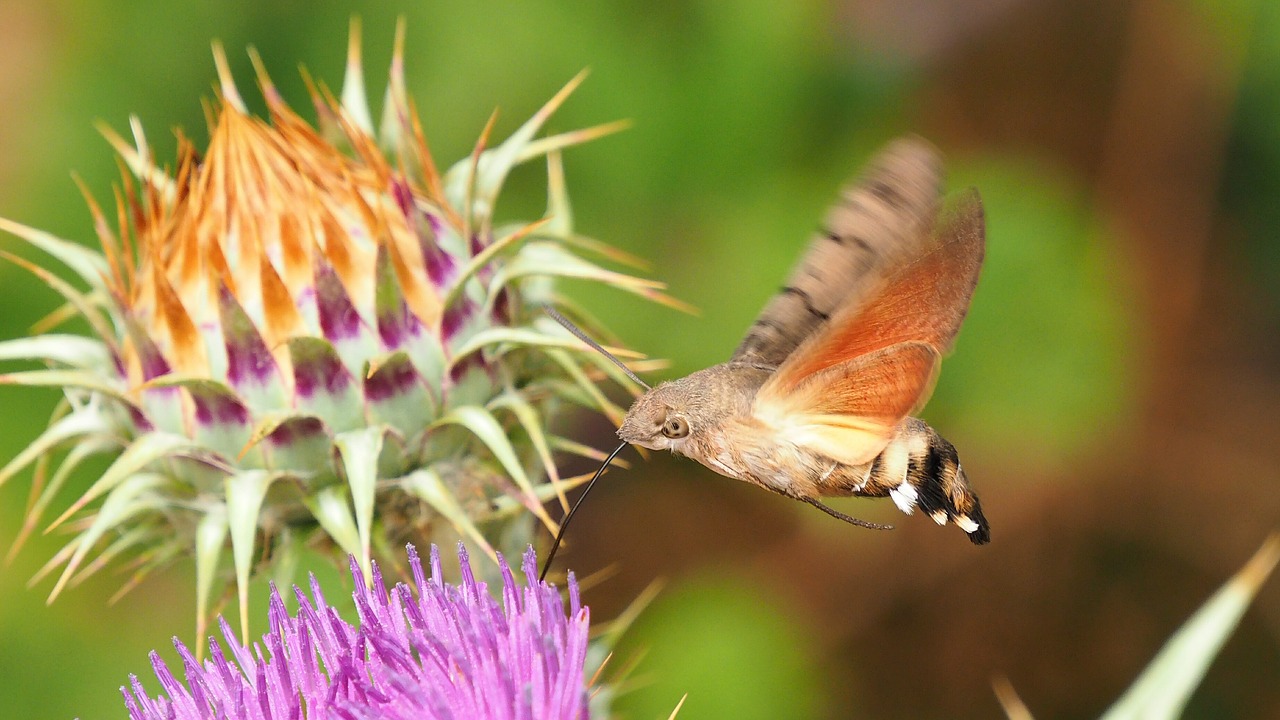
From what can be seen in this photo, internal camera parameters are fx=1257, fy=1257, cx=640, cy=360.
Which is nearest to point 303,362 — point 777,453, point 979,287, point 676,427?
point 676,427

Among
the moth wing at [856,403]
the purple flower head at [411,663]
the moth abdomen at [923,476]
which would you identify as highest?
the moth wing at [856,403]

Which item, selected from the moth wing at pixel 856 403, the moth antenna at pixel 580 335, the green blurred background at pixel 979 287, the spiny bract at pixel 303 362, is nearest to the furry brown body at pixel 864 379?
the moth wing at pixel 856 403

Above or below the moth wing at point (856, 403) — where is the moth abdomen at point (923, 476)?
below

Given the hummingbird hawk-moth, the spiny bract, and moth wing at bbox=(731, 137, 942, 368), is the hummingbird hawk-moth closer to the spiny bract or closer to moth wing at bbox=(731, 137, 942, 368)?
moth wing at bbox=(731, 137, 942, 368)

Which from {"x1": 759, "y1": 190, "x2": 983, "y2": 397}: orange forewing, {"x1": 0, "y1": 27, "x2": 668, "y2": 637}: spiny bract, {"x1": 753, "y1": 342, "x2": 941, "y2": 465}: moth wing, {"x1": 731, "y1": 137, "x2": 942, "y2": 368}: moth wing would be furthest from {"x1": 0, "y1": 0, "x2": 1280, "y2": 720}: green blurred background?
{"x1": 759, "y1": 190, "x2": 983, "y2": 397}: orange forewing

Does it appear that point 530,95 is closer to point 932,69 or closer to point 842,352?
point 932,69

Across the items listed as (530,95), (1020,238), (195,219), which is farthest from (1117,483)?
(195,219)

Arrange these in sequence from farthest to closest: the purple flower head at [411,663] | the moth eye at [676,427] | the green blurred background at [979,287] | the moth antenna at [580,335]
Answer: the green blurred background at [979,287]
the moth antenna at [580,335]
the moth eye at [676,427]
the purple flower head at [411,663]

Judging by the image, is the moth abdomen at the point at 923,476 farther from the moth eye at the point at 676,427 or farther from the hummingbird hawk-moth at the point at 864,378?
the moth eye at the point at 676,427
